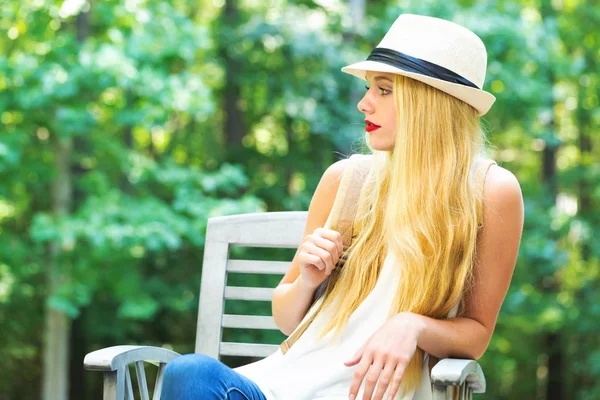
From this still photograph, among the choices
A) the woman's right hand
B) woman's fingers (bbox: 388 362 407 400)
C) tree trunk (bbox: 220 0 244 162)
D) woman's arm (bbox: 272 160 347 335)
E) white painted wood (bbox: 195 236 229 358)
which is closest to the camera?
woman's fingers (bbox: 388 362 407 400)

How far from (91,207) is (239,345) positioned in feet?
10.4

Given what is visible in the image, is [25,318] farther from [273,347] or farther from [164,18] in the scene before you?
[273,347]

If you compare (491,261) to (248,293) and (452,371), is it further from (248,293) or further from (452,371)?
(248,293)

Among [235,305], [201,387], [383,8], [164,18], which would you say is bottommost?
[201,387]

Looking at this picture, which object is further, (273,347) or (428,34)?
(273,347)

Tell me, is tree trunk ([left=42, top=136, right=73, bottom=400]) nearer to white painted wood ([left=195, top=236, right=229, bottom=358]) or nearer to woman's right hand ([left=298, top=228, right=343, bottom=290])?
white painted wood ([left=195, top=236, right=229, bottom=358])

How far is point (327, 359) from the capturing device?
1624 millimetres

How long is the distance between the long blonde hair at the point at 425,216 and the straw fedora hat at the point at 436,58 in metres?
0.03

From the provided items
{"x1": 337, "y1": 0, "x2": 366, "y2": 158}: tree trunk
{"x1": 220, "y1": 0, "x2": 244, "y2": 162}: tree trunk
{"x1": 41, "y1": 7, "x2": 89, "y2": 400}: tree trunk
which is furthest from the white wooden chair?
{"x1": 220, "y1": 0, "x2": 244, "y2": 162}: tree trunk

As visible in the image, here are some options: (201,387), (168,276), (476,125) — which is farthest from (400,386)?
(168,276)

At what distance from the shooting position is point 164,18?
5258 mm

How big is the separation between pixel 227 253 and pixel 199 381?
73 cm

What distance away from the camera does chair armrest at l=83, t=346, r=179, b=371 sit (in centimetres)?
151

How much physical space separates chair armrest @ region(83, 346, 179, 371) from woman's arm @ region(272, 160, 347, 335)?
0.28 meters
